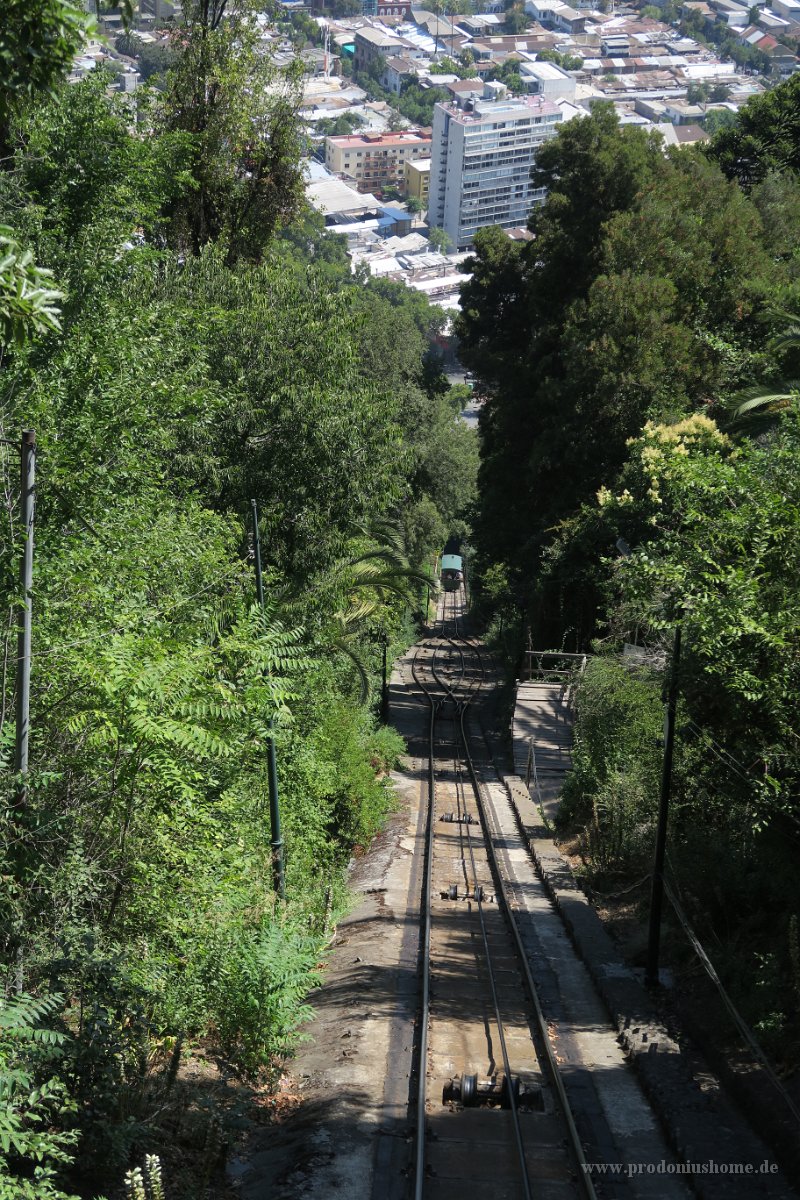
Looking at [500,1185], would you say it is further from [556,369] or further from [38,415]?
[556,369]

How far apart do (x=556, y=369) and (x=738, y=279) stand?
510cm

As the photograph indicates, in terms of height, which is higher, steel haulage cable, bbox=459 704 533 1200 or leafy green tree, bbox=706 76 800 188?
leafy green tree, bbox=706 76 800 188

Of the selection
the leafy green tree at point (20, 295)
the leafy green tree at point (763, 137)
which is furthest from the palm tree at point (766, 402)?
the leafy green tree at point (763, 137)

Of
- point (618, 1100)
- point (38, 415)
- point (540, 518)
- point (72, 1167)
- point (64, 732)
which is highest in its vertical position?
point (38, 415)

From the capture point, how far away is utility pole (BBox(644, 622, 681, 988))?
38.8ft

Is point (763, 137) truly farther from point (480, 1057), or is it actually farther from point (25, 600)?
point (25, 600)

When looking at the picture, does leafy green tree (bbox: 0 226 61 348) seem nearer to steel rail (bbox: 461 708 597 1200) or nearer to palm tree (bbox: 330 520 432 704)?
steel rail (bbox: 461 708 597 1200)

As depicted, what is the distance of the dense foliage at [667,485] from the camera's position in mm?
11062

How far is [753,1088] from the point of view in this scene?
397 inches

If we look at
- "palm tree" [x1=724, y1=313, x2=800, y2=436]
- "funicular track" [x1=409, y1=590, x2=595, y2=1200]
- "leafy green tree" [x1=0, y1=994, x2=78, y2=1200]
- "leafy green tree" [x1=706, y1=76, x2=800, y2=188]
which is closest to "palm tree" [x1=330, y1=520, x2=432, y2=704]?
"funicular track" [x1=409, y1=590, x2=595, y2=1200]

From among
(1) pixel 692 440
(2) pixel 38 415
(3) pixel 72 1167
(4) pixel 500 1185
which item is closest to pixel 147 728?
(3) pixel 72 1167

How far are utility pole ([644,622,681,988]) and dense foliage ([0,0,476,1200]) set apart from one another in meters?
3.60

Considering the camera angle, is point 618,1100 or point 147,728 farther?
point 618,1100

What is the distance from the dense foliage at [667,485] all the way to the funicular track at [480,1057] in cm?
186
